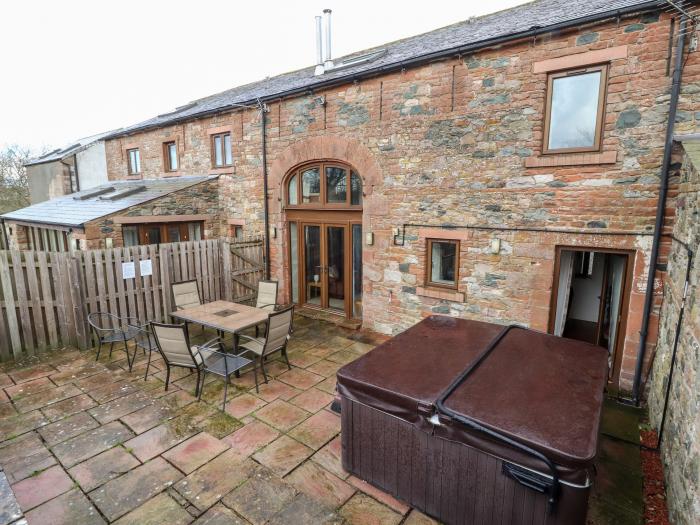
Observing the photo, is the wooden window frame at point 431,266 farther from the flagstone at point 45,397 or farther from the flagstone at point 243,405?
the flagstone at point 45,397

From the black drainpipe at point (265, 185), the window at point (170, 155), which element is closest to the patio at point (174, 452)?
the black drainpipe at point (265, 185)

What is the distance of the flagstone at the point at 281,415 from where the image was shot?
166 inches

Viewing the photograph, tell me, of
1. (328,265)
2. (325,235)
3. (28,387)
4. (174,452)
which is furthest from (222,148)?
(174,452)

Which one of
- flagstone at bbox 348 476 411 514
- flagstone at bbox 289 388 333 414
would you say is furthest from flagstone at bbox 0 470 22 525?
flagstone at bbox 289 388 333 414

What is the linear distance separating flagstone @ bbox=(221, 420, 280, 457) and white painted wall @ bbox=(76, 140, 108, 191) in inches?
571

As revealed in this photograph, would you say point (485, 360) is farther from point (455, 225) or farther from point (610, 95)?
point (610, 95)

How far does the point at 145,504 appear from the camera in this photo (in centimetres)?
305

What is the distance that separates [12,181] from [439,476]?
97.7ft

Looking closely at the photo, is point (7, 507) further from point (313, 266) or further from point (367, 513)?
point (313, 266)

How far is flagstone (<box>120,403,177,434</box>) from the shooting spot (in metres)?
4.14

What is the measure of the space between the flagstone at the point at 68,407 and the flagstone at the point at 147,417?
0.69 meters

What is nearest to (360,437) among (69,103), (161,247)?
(161,247)

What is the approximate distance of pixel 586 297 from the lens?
801 centimetres

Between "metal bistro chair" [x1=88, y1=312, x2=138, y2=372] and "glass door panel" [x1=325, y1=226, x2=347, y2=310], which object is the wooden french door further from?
"metal bistro chair" [x1=88, y1=312, x2=138, y2=372]
